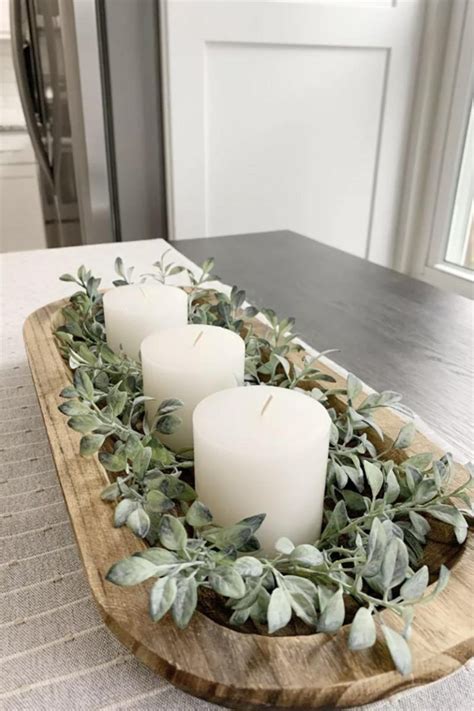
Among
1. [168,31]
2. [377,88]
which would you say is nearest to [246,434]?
[168,31]

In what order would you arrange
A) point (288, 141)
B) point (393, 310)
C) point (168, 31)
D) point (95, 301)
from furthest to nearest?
point (288, 141) → point (168, 31) → point (393, 310) → point (95, 301)

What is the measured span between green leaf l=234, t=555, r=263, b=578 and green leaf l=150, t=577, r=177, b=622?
0.03 meters

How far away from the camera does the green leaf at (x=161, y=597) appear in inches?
8.7

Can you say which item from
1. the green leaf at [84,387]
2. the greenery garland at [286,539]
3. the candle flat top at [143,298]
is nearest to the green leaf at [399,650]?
the greenery garland at [286,539]

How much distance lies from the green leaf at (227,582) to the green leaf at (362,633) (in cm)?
4

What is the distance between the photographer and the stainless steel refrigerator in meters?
1.59

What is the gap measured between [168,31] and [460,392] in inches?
55.5

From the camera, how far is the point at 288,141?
1.87m

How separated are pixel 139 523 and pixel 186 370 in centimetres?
12

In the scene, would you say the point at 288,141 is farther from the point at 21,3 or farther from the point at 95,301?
the point at 95,301

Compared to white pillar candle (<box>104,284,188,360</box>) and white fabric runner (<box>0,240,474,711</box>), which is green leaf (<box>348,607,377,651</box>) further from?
white pillar candle (<box>104,284,188,360</box>)

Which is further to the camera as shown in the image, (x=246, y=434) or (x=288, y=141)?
(x=288, y=141)

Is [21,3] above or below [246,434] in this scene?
above

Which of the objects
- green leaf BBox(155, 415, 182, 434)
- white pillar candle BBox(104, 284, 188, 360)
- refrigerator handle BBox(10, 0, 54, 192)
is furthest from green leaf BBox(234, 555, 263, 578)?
refrigerator handle BBox(10, 0, 54, 192)
